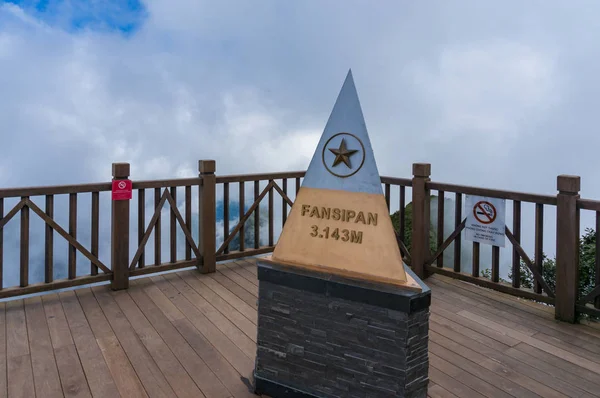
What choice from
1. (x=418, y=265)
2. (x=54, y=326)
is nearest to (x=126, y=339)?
(x=54, y=326)

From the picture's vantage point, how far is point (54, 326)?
367 centimetres

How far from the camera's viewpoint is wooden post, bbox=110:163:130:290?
4.50 meters

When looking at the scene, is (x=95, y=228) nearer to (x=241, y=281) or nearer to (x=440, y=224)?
(x=241, y=281)

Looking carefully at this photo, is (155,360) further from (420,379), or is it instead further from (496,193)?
(496,193)

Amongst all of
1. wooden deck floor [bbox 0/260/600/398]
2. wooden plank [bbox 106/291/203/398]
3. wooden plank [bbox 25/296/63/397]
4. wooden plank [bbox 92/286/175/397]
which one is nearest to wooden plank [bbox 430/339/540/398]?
wooden deck floor [bbox 0/260/600/398]

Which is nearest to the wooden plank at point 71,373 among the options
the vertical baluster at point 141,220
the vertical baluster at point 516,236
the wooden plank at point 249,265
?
the vertical baluster at point 141,220

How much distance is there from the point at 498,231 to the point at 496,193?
0.36m

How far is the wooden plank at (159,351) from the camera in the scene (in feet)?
9.01

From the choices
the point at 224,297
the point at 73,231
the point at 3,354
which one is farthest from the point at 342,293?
the point at 73,231

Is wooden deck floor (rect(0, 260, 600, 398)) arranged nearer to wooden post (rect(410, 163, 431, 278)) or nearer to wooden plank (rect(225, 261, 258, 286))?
wooden plank (rect(225, 261, 258, 286))

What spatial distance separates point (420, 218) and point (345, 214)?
265 cm

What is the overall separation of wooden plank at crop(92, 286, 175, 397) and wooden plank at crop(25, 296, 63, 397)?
0.45m

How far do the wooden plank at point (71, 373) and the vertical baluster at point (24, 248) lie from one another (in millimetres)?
1305

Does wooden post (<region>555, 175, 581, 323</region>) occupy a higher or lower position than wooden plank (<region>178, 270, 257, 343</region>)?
higher
